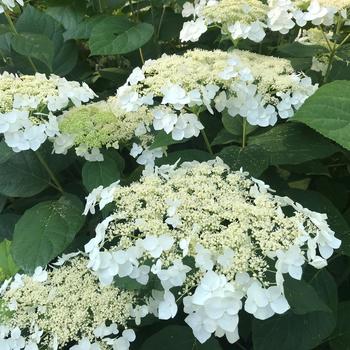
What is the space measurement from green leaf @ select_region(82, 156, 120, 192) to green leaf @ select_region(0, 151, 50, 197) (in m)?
0.27

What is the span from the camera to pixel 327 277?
1750mm

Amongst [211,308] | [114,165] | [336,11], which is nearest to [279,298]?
[211,308]

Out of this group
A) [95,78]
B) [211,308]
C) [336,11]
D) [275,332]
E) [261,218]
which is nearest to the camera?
[211,308]

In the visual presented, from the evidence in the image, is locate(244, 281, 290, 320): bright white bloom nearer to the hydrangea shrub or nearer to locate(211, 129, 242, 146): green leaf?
the hydrangea shrub

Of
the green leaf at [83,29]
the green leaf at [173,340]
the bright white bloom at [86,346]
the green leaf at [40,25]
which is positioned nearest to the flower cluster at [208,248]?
the bright white bloom at [86,346]

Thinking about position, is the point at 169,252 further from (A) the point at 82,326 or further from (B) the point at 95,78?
(B) the point at 95,78

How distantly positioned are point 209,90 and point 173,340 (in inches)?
25.2

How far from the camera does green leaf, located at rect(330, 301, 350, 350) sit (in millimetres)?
1771

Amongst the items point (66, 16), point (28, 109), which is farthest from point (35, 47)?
point (28, 109)

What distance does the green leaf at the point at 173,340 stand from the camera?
1.57 meters

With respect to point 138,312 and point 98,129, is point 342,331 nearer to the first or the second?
point 138,312

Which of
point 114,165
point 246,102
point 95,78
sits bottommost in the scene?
point 95,78

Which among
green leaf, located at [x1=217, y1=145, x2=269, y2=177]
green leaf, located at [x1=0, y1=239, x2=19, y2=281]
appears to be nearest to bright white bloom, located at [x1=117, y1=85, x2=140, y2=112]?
green leaf, located at [x1=217, y1=145, x2=269, y2=177]

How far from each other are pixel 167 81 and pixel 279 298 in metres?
0.72
